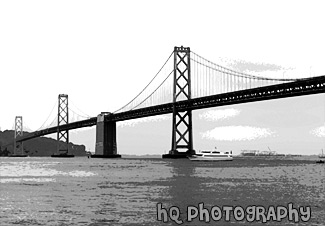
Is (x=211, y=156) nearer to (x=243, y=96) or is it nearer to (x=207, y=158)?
(x=207, y=158)

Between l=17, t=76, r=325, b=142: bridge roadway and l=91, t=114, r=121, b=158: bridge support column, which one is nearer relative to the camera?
l=17, t=76, r=325, b=142: bridge roadway

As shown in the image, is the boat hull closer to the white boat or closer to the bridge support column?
the white boat

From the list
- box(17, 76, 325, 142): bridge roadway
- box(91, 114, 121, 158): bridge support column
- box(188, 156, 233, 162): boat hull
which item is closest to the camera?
box(17, 76, 325, 142): bridge roadway

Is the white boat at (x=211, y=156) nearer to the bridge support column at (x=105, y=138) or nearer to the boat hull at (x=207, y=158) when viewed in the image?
the boat hull at (x=207, y=158)

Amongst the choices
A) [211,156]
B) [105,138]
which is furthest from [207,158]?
[105,138]

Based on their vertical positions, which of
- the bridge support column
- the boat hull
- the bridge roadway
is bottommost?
the boat hull

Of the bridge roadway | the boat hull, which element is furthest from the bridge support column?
the boat hull

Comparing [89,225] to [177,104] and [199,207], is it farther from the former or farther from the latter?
[177,104]
